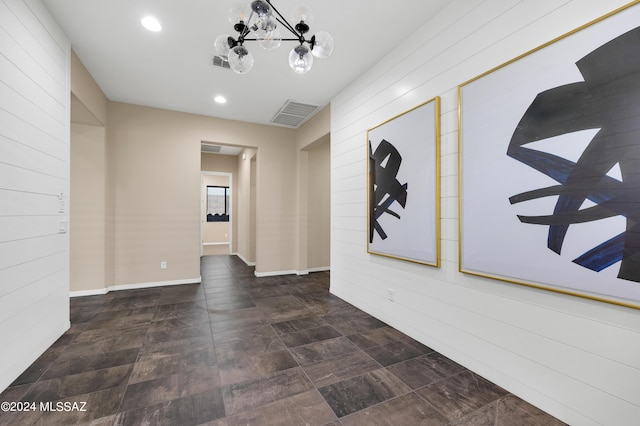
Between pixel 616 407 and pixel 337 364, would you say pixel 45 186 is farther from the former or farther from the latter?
pixel 616 407

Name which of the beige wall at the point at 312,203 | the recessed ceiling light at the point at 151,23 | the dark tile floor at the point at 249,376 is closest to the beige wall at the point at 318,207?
the beige wall at the point at 312,203

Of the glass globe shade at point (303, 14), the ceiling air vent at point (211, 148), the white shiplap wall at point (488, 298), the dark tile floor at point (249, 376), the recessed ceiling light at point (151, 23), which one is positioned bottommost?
the dark tile floor at point (249, 376)

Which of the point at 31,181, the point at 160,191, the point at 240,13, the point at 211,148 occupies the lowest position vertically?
the point at 31,181

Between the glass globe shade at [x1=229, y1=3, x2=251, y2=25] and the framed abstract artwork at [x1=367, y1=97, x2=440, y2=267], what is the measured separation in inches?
64.9

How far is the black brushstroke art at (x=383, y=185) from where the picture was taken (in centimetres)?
284

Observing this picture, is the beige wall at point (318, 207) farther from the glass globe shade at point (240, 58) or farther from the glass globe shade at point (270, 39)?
the glass globe shade at point (270, 39)

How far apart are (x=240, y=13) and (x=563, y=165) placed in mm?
2109

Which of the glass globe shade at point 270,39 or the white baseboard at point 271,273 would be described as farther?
the white baseboard at point 271,273

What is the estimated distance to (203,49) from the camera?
2975 millimetres

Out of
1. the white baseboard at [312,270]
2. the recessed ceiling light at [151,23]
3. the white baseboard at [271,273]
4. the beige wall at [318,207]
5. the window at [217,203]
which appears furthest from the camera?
the window at [217,203]

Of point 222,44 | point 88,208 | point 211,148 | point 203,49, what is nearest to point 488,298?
point 222,44

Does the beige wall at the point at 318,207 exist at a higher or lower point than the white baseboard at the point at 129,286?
higher

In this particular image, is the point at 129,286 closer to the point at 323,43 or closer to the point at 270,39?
the point at 270,39

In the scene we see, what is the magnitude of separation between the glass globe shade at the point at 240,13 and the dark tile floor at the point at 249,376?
2.41 meters
